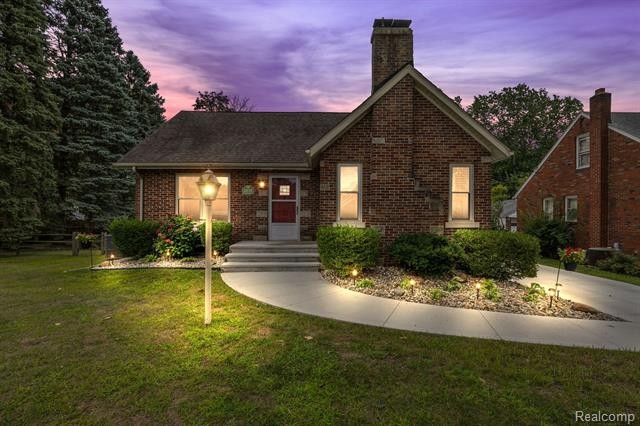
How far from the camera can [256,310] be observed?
17.9ft

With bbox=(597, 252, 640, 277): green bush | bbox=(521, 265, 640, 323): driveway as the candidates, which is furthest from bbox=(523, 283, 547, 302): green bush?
bbox=(597, 252, 640, 277): green bush

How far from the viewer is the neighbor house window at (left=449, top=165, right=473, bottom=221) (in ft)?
30.1

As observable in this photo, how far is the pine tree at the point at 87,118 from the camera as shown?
735 inches

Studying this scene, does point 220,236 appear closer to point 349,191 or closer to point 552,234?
point 349,191

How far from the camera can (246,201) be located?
38.6ft

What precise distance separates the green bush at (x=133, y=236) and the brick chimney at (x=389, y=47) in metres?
9.57

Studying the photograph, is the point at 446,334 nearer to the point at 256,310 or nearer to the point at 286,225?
the point at 256,310

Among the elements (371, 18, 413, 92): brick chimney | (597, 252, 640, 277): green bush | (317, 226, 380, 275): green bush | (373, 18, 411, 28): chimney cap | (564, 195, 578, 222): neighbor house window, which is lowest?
(597, 252, 640, 277): green bush

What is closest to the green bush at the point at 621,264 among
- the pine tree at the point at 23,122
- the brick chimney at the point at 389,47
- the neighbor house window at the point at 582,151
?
the neighbor house window at the point at 582,151

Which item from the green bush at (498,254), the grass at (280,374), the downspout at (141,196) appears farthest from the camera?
the downspout at (141,196)

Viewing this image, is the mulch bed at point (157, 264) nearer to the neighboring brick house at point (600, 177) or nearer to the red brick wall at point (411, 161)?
the red brick wall at point (411, 161)

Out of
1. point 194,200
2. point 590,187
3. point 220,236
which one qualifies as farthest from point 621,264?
point 194,200

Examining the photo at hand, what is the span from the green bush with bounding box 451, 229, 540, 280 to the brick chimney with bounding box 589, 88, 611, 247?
401 inches

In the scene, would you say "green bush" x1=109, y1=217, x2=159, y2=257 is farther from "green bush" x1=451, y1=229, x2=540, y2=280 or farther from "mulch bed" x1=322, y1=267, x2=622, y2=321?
"green bush" x1=451, y1=229, x2=540, y2=280
